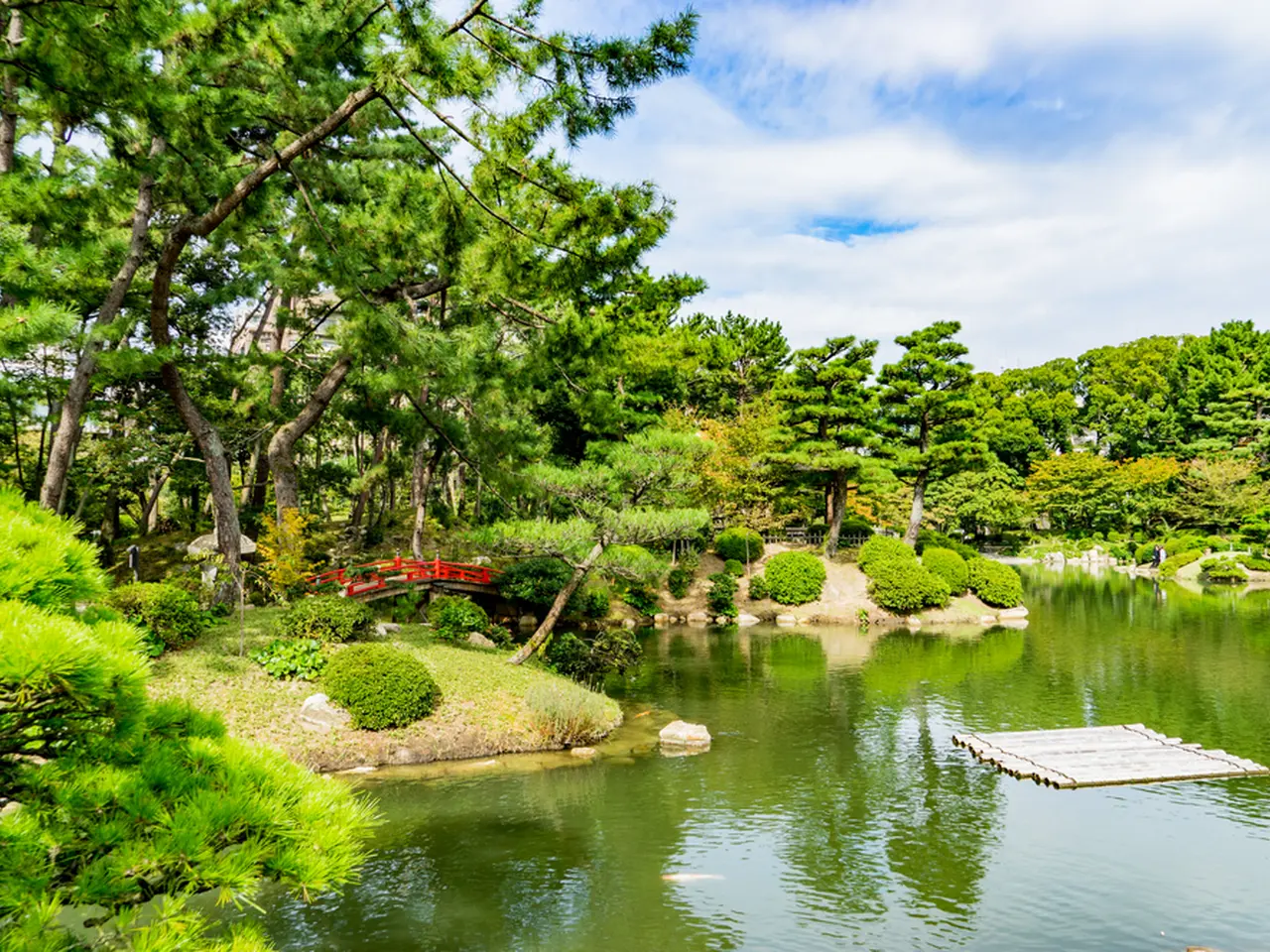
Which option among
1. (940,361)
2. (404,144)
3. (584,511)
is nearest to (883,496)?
(940,361)

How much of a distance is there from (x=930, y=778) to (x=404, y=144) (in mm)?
14382

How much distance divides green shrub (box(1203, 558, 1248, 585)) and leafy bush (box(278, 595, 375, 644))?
39.0m

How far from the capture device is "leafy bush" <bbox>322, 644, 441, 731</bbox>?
39.7 feet

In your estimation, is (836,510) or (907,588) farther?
(836,510)

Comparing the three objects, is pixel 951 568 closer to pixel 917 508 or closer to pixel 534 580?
pixel 917 508

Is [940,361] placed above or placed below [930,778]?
above

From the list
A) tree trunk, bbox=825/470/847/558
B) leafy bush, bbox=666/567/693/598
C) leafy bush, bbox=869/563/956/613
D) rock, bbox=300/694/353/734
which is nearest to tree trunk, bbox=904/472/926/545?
tree trunk, bbox=825/470/847/558

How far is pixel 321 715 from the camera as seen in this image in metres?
12.0

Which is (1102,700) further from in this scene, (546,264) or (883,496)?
(883,496)

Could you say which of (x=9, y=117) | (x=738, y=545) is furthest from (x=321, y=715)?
(x=738, y=545)

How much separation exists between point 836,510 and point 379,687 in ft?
76.8

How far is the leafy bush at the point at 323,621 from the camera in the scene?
13.8 meters

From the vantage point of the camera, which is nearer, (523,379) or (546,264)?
(546,264)

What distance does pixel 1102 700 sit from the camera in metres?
16.0
